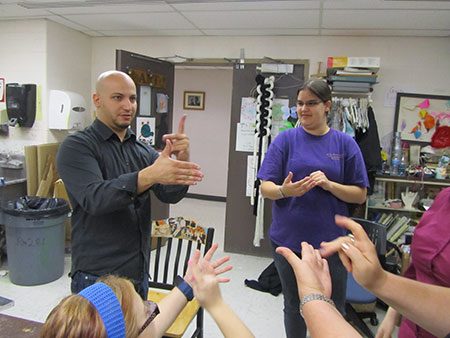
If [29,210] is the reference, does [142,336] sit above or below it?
above

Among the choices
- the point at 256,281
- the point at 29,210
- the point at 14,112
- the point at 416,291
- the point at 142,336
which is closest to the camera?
the point at 416,291

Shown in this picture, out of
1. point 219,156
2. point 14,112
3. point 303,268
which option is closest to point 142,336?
point 303,268

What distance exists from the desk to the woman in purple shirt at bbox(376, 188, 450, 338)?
1.17 meters

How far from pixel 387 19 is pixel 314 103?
197 centimetres

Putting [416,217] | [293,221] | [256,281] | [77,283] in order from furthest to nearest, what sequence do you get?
[416,217] → [256,281] → [293,221] → [77,283]

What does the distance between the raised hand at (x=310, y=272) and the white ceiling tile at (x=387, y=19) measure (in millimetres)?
2687

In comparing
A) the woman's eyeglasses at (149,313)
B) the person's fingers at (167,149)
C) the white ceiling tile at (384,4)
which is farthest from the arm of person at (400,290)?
the white ceiling tile at (384,4)

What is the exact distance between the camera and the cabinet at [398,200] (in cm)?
337

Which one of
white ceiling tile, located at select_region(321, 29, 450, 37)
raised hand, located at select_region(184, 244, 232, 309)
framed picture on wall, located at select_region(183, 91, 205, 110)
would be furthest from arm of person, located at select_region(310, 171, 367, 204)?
framed picture on wall, located at select_region(183, 91, 205, 110)

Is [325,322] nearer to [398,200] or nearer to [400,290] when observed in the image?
[400,290]

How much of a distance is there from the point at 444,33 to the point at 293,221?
2865 millimetres

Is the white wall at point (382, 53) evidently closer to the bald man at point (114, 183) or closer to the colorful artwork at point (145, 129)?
the colorful artwork at point (145, 129)

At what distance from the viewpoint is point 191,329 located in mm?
2504

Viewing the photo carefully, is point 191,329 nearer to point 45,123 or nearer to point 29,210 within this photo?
point 29,210
